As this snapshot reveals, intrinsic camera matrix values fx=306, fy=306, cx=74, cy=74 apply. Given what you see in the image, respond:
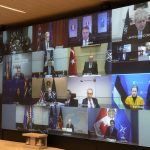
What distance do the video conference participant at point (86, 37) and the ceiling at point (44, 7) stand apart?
1.26 ft

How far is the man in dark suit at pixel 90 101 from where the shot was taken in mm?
5196

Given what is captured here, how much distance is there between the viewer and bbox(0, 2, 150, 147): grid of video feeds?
4688 millimetres

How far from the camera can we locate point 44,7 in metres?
5.50

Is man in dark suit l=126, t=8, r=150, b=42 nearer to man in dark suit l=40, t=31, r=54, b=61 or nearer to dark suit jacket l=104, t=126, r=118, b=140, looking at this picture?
dark suit jacket l=104, t=126, r=118, b=140

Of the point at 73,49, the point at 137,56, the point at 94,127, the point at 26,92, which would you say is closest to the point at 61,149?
the point at 94,127

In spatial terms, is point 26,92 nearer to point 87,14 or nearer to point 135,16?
point 87,14

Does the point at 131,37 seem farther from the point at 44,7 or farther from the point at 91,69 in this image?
the point at 44,7

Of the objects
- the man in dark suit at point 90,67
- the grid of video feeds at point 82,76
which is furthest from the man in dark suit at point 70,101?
the man in dark suit at point 90,67

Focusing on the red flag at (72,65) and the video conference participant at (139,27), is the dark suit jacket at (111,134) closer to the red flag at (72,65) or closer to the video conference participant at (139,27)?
the red flag at (72,65)

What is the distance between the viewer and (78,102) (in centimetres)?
541

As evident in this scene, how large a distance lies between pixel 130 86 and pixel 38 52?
85.5 inches

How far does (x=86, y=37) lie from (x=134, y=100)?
1441mm

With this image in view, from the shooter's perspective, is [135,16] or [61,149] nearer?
[135,16]

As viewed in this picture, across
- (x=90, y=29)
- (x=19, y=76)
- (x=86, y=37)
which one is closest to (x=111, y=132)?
(x=86, y=37)
